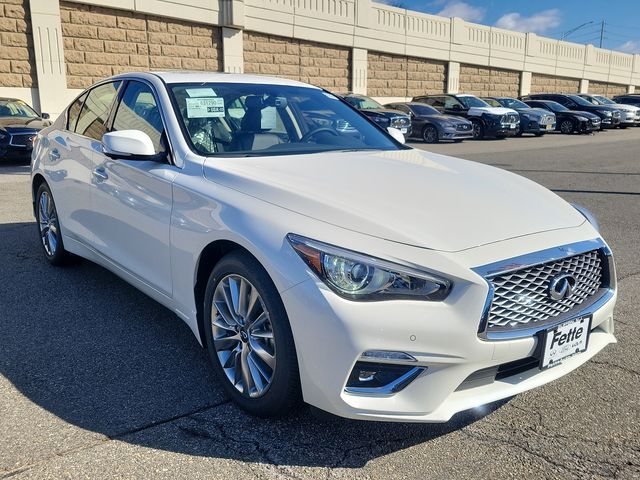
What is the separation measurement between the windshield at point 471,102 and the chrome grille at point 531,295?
2058 cm

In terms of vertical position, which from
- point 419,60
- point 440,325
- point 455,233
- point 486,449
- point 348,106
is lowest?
point 486,449

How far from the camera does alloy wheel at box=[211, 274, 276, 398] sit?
268 centimetres

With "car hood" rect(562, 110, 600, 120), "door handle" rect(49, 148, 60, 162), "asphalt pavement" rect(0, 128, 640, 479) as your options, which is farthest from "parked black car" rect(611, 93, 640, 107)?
"door handle" rect(49, 148, 60, 162)

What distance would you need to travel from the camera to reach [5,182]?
10.2 meters

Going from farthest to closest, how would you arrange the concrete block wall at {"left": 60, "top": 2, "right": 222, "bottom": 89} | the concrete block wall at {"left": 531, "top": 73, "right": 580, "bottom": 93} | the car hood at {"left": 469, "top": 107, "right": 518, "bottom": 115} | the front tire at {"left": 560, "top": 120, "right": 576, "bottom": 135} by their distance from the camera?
the concrete block wall at {"left": 531, "top": 73, "right": 580, "bottom": 93} < the front tire at {"left": 560, "top": 120, "right": 576, "bottom": 135} < the car hood at {"left": 469, "top": 107, "right": 518, "bottom": 115} < the concrete block wall at {"left": 60, "top": 2, "right": 222, "bottom": 89}

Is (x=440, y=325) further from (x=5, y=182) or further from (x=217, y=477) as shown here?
(x=5, y=182)

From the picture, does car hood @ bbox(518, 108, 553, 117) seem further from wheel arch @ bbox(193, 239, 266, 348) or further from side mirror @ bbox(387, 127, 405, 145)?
wheel arch @ bbox(193, 239, 266, 348)

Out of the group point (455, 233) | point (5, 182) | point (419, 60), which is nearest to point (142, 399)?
point (455, 233)

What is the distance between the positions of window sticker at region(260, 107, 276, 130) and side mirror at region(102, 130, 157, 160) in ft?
2.46

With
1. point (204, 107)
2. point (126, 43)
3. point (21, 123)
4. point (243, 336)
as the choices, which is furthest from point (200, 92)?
point (126, 43)

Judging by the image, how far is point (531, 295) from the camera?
2465 millimetres

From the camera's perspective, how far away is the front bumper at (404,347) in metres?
2.26

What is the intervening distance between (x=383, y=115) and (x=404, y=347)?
1729cm

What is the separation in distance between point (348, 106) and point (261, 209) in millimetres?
2153
